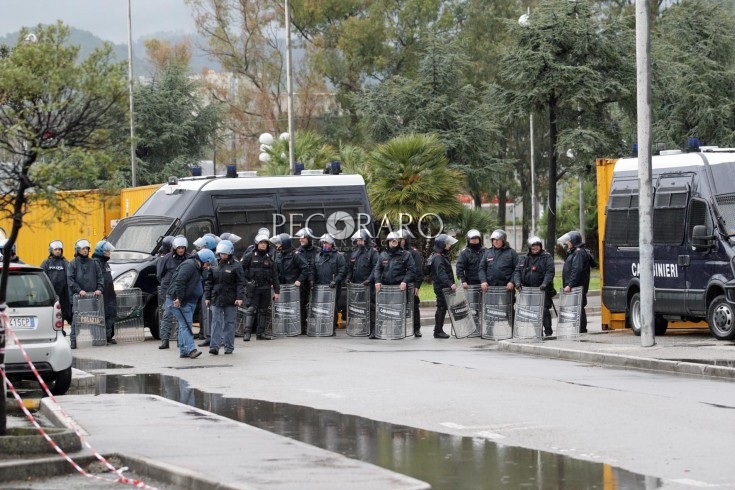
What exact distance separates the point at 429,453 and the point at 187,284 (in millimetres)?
9621

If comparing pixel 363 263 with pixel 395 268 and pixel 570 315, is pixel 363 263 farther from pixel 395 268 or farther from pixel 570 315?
pixel 570 315

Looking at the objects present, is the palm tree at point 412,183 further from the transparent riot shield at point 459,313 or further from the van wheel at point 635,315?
the van wheel at point 635,315

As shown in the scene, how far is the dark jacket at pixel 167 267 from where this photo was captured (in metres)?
22.2

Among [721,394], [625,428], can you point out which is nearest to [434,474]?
[625,428]

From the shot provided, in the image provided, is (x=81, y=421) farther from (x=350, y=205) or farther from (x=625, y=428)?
(x=350, y=205)

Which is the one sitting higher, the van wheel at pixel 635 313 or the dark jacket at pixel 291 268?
the dark jacket at pixel 291 268

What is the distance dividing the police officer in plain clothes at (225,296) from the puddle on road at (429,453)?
5469 millimetres

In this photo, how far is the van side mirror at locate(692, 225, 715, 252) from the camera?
20.5 metres

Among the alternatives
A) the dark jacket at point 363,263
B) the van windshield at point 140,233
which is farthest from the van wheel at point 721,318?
the van windshield at point 140,233

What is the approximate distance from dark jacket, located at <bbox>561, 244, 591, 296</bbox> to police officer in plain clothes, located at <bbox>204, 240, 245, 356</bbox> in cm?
548

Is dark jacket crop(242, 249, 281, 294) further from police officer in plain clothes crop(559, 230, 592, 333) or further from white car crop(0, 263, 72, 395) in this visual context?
white car crop(0, 263, 72, 395)

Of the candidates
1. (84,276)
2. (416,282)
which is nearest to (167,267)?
(84,276)

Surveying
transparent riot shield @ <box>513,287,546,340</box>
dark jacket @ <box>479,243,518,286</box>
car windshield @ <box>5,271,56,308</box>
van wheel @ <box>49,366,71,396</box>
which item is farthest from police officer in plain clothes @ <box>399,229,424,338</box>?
car windshield @ <box>5,271,56,308</box>

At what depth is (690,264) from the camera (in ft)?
69.1
